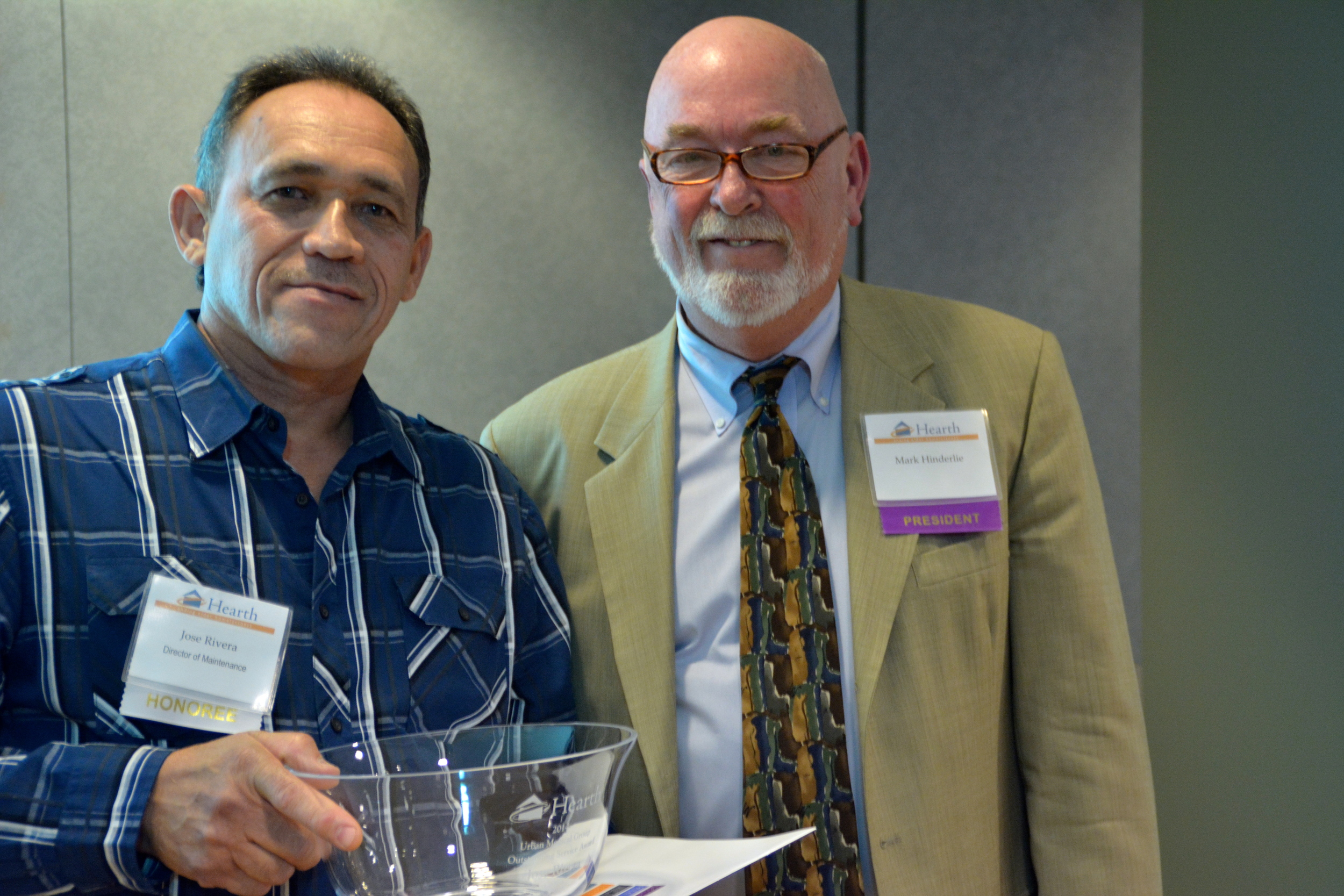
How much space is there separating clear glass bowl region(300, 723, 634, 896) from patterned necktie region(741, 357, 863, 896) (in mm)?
598

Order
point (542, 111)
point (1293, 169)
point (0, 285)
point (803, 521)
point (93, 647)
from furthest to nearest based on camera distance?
1. point (1293, 169)
2. point (542, 111)
3. point (0, 285)
4. point (803, 521)
5. point (93, 647)

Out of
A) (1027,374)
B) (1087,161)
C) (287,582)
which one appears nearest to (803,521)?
(1027,374)

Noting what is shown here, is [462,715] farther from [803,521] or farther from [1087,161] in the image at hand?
[1087,161]

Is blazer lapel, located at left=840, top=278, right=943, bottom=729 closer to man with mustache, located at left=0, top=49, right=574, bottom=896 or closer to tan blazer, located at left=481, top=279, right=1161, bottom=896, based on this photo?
tan blazer, located at left=481, top=279, right=1161, bottom=896

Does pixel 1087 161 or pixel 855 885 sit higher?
pixel 1087 161

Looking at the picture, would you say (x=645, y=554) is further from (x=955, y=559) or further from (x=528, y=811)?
(x=528, y=811)

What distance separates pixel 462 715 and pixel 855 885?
65cm

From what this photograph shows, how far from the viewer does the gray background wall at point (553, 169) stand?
237cm

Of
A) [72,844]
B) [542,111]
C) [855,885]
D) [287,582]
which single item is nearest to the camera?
[72,844]

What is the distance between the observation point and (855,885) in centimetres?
160

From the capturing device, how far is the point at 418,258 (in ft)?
5.66

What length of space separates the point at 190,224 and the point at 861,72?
1974 millimetres

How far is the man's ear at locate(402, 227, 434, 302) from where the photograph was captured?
1709 mm

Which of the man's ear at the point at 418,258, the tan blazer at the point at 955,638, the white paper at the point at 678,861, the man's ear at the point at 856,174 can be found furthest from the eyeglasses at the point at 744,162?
the white paper at the point at 678,861
